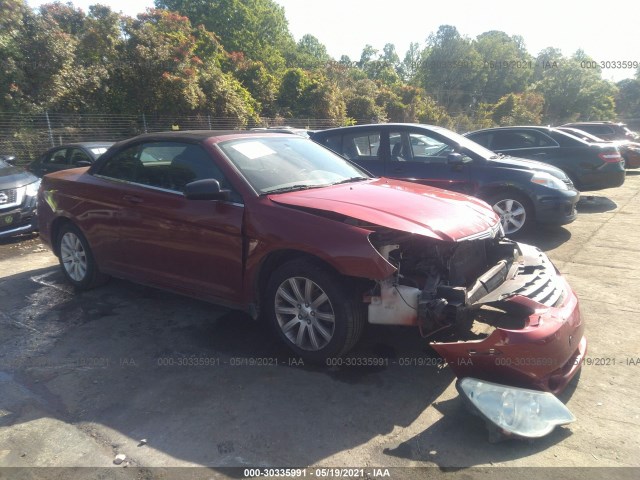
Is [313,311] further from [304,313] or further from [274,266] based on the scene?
[274,266]

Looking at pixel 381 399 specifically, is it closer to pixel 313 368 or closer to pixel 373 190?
pixel 313 368

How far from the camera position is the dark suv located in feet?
22.7

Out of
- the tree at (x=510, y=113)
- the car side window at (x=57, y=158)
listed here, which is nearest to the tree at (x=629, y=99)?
the tree at (x=510, y=113)

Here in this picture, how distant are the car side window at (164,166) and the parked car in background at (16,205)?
11.7 feet

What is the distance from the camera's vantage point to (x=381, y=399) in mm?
3203

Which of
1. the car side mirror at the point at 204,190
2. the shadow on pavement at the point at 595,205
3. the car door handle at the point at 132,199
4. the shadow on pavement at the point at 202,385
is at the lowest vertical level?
the shadow on pavement at the point at 595,205

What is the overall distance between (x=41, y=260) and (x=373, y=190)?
5106 millimetres

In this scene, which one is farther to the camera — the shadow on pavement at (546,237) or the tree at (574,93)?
the tree at (574,93)

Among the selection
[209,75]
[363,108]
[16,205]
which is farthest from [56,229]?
[363,108]

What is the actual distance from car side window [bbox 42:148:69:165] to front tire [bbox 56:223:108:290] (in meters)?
5.11

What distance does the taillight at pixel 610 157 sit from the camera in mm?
9594

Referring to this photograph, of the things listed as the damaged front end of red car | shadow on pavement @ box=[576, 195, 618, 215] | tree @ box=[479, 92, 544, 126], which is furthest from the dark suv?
tree @ box=[479, 92, 544, 126]

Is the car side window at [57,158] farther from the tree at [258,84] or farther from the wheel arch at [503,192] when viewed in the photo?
the tree at [258,84]

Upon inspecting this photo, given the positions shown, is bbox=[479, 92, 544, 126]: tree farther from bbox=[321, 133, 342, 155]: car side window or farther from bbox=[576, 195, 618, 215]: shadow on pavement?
bbox=[321, 133, 342, 155]: car side window
